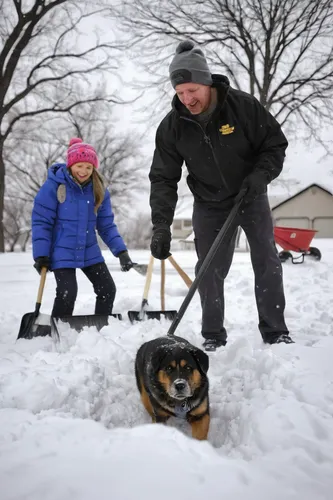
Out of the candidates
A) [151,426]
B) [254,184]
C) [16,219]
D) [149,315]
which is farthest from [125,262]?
[16,219]

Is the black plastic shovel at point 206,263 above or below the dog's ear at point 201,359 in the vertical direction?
above

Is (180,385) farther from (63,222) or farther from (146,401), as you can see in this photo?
(63,222)

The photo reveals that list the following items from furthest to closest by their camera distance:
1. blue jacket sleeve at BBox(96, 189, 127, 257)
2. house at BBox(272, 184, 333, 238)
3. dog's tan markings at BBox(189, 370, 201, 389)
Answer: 1. house at BBox(272, 184, 333, 238)
2. blue jacket sleeve at BBox(96, 189, 127, 257)
3. dog's tan markings at BBox(189, 370, 201, 389)

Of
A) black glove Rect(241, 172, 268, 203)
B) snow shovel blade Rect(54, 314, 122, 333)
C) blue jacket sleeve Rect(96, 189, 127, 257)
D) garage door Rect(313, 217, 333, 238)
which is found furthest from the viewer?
garage door Rect(313, 217, 333, 238)

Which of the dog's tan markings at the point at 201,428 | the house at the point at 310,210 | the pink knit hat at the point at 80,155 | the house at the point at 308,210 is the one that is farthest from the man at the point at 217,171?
the house at the point at 310,210

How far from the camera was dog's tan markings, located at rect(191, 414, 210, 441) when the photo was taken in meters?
2.10

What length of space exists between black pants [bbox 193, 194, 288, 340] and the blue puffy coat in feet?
4.00

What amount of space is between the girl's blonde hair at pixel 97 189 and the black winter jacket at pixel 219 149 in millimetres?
908

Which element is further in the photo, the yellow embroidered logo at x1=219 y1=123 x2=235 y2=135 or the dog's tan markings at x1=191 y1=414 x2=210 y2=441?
the yellow embroidered logo at x1=219 y1=123 x2=235 y2=135

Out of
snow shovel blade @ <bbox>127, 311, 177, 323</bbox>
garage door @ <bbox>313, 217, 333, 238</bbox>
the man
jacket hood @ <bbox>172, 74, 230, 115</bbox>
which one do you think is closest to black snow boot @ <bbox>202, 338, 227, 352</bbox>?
the man

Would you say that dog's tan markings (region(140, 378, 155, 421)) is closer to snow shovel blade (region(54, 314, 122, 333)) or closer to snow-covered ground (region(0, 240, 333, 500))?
snow-covered ground (region(0, 240, 333, 500))

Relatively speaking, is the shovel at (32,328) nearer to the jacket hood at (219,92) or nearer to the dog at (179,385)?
the dog at (179,385)

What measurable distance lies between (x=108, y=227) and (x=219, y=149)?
5.87ft

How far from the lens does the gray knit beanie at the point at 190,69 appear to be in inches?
109
